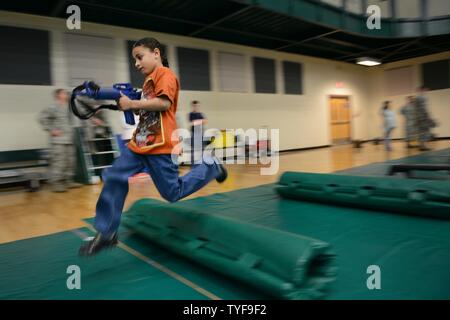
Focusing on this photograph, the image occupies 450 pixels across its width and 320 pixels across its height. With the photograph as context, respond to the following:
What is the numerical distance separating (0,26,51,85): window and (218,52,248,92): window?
4373mm

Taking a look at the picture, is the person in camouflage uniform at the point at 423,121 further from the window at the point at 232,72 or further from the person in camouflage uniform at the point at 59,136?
the person in camouflage uniform at the point at 59,136

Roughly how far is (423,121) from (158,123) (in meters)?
8.60

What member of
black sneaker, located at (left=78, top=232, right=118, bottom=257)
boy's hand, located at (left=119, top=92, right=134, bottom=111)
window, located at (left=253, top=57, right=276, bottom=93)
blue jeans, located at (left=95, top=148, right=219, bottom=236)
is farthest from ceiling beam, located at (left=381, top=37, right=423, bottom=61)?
black sneaker, located at (left=78, top=232, right=118, bottom=257)

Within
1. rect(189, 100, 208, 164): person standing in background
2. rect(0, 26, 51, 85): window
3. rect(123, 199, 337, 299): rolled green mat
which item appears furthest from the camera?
rect(189, 100, 208, 164): person standing in background

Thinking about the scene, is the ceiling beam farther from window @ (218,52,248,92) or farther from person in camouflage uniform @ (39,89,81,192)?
person in camouflage uniform @ (39,89,81,192)

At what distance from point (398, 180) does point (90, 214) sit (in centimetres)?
287

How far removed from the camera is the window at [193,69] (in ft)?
27.7

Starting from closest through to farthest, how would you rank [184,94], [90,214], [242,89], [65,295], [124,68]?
1. [65,295]
2. [90,214]
3. [124,68]
4. [184,94]
5. [242,89]

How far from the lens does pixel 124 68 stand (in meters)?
7.51

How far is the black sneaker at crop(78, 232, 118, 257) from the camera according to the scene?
1.88m

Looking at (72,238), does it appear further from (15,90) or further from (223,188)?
(15,90)

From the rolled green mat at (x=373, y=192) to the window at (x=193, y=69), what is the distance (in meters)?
5.62

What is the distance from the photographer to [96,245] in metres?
1.90
